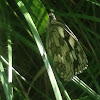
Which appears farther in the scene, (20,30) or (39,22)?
(20,30)

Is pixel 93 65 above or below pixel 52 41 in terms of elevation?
below

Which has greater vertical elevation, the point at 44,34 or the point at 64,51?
the point at 44,34

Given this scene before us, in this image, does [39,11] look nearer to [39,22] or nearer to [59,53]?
[39,22]

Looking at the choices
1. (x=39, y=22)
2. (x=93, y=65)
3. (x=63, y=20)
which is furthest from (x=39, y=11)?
(x=93, y=65)

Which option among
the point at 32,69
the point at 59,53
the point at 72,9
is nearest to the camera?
the point at 59,53
